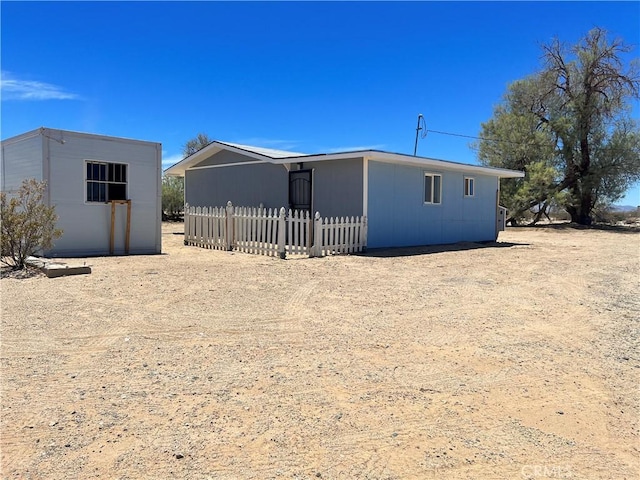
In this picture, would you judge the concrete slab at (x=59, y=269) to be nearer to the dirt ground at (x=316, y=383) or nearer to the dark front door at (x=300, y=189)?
the dirt ground at (x=316, y=383)

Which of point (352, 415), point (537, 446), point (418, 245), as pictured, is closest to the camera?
point (537, 446)

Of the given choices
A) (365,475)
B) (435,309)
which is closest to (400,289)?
(435,309)

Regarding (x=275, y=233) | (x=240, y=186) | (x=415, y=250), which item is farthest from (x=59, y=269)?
(x=240, y=186)

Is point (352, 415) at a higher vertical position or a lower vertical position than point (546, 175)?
lower

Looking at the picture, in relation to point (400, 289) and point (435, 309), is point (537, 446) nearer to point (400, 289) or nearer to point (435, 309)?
point (435, 309)

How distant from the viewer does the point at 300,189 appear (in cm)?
1492

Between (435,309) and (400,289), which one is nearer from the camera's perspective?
(435,309)

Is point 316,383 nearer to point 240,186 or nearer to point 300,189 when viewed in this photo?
point 300,189

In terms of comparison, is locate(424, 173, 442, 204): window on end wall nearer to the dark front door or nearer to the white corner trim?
the white corner trim

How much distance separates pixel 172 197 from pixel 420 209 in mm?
19393

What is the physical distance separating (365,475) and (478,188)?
1624 centimetres

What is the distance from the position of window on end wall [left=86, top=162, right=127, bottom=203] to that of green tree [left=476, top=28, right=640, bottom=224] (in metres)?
22.2

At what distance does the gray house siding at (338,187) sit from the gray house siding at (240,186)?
4.50 ft

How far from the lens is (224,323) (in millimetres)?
5219
